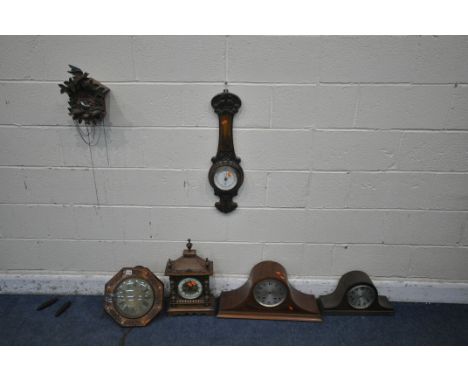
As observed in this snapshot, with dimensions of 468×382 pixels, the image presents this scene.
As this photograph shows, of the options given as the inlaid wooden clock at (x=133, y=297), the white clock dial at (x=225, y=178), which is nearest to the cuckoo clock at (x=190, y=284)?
the inlaid wooden clock at (x=133, y=297)

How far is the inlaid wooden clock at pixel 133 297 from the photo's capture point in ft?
5.72

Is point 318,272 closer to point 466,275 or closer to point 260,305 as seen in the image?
point 260,305

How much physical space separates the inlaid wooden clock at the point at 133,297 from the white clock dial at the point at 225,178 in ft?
2.23

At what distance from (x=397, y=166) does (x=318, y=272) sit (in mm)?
805

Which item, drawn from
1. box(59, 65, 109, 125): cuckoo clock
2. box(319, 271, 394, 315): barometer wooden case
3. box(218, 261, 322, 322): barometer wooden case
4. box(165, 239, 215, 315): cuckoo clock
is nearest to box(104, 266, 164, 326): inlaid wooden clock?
box(165, 239, 215, 315): cuckoo clock

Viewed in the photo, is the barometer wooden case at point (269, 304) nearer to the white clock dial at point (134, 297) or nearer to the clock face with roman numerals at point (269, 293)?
the clock face with roman numerals at point (269, 293)

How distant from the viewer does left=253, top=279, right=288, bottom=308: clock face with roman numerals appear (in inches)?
70.1

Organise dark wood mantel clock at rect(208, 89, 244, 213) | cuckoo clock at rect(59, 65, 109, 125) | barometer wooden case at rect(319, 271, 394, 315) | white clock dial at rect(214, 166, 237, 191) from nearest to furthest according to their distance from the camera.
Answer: cuckoo clock at rect(59, 65, 109, 125)
dark wood mantel clock at rect(208, 89, 244, 213)
white clock dial at rect(214, 166, 237, 191)
barometer wooden case at rect(319, 271, 394, 315)

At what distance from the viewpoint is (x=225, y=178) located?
5.65 feet

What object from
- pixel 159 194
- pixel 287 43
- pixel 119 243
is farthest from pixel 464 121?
pixel 119 243

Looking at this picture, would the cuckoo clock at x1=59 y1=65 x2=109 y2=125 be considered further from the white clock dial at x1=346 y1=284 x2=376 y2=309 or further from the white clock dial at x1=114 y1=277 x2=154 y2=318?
the white clock dial at x1=346 y1=284 x2=376 y2=309

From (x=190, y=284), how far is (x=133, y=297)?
1.11 feet

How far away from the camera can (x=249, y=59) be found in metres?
1.54

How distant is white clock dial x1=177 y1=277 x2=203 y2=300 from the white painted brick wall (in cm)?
21
